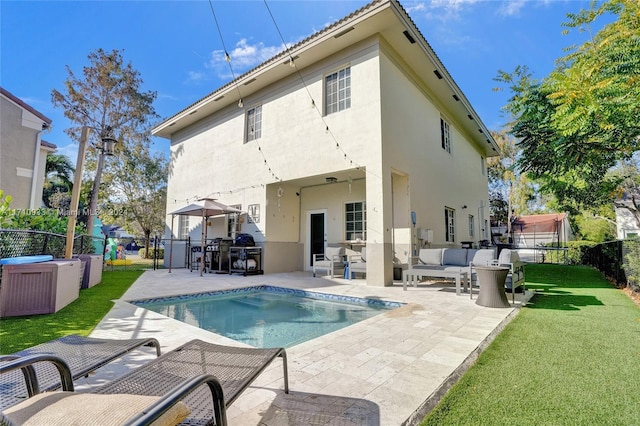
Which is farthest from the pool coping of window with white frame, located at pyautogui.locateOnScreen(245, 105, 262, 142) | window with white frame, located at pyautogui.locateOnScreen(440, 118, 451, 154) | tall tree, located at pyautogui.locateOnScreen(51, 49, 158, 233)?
tall tree, located at pyautogui.locateOnScreen(51, 49, 158, 233)

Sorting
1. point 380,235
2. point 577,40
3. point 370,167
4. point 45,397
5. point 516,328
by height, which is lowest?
point 516,328

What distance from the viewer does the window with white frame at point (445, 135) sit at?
13117mm

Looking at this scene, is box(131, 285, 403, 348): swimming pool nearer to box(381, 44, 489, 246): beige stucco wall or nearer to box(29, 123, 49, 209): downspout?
box(381, 44, 489, 246): beige stucco wall

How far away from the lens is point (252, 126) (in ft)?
40.5

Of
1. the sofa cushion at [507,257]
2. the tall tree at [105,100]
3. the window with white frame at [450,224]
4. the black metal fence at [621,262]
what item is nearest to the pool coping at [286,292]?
the sofa cushion at [507,257]

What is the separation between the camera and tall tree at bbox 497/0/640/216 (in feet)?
15.5

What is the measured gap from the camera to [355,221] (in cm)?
1096

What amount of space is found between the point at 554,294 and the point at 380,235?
162 inches

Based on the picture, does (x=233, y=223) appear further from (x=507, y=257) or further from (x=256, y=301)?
(x=507, y=257)

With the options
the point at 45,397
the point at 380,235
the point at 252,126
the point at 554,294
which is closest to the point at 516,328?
the point at 554,294

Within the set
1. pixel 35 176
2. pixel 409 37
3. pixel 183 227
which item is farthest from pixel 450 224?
pixel 35 176

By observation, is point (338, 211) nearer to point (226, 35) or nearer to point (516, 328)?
point (226, 35)

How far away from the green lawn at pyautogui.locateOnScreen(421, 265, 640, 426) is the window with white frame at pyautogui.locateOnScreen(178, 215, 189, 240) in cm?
1400

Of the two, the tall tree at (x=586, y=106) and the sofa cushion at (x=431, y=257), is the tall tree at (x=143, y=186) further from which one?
the tall tree at (x=586, y=106)
